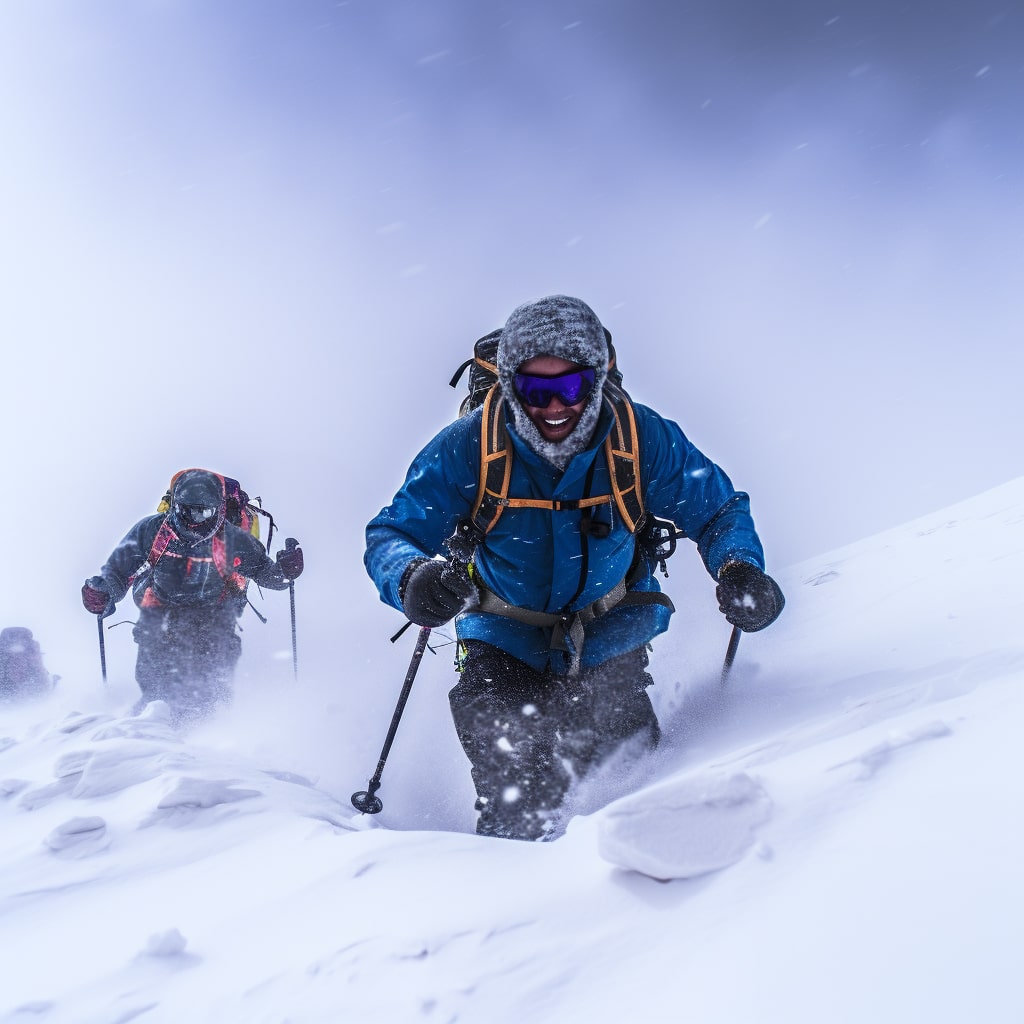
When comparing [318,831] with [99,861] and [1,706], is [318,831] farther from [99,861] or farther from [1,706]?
[1,706]

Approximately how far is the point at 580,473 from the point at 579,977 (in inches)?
82.7

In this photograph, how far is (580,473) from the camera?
3.01 metres

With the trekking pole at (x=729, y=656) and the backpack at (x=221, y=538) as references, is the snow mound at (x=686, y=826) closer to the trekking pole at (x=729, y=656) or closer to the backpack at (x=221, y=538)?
the trekking pole at (x=729, y=656)

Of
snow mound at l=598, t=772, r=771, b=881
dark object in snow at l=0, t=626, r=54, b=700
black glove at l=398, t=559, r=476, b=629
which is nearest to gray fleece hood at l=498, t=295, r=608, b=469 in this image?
black glove at l=398, t=559, r=476, b=629

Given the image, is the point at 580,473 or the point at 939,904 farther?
the point at 580,473

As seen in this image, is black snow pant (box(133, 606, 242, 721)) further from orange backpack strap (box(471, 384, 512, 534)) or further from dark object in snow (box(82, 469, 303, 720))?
orange backpack strap (box(471, 384, 512, 534))

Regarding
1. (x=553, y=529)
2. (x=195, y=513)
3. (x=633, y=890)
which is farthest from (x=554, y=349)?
(x=195, y=513)

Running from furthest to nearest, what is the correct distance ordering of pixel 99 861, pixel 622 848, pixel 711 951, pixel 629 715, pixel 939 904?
pixel 629 715 → pixel 99 861 → pixel 622 848 → pixel 711 951 → pixel 939 904

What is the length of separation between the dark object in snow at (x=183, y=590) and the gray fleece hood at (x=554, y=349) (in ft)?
16.7

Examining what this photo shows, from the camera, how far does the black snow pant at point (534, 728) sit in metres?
3.03

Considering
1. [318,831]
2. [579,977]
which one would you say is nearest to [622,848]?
[579,977]

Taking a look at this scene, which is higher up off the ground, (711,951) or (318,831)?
(711,951)

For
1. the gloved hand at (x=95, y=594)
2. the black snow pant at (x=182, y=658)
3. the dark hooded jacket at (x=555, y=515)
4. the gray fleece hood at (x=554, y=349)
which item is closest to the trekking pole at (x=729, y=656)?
the dark hooded jacket at (x=555, y=515)

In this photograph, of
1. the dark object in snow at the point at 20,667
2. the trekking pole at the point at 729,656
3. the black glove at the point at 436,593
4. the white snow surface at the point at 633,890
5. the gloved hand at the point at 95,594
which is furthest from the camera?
the dark object in snow at the point at 20,667
